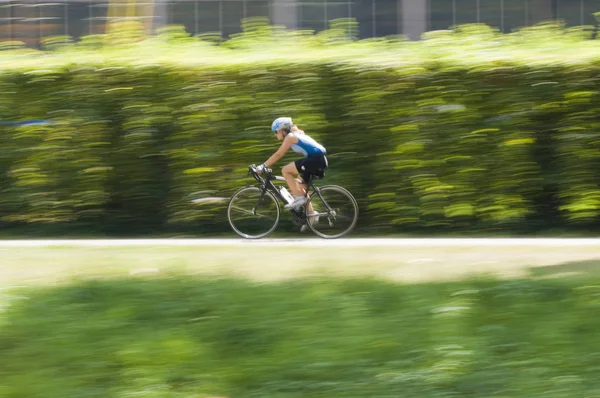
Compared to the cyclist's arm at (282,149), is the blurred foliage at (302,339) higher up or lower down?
lower down

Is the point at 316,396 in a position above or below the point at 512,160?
below

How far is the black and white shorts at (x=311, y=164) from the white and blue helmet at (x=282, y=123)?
44 centimetres

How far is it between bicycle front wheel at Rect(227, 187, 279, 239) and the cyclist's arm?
569mm

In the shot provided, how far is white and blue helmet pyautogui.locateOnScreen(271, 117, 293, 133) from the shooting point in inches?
442

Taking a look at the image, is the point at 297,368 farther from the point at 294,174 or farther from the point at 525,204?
the point at 525,204

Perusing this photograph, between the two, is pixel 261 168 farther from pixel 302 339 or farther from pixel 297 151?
pixel 302 339

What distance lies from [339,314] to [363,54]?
582cm

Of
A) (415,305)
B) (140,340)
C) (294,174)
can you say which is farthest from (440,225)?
(140,340)

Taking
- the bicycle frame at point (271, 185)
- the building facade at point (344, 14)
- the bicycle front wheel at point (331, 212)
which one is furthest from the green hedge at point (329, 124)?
the building facade at point (344, 14)

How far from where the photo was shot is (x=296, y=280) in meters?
7.92

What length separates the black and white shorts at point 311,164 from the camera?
445 inches

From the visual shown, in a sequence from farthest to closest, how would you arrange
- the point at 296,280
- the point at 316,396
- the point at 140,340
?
the point at 296,280, the point at 140,340, the point at 316,396

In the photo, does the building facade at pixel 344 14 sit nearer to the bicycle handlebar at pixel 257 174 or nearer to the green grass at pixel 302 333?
the bicycle handlebar at pixel 257 174

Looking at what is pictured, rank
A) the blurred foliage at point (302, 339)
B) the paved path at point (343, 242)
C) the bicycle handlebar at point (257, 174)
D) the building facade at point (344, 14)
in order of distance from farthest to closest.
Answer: the building facade at point (344, 14)
the bicycle handlebar at point (257, 174)
the paved path at point (343, 242)
the blurred foliage at point (302, 339)
